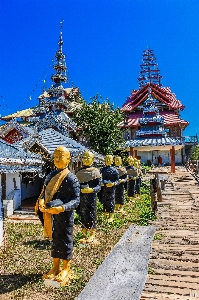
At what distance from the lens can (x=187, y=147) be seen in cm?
3512

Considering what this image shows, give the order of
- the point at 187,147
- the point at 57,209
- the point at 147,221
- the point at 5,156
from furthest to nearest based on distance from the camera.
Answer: the point at 187,147
the point at 147,221
the point at 5,156
the point at 57,209

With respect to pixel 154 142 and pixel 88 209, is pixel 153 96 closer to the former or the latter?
pixel 154 142

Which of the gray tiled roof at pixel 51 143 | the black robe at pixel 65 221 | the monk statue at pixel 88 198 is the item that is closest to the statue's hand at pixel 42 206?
the black robe at pixel 65 221

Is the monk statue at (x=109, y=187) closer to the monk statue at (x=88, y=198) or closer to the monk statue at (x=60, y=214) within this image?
the monk statue at (x=88, y=198)

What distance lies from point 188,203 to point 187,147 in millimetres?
24566

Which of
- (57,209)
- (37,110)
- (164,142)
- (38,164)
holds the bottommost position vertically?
(57,209)

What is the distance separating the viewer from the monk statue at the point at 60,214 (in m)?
4.35

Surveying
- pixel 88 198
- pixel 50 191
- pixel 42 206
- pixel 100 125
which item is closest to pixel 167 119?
pixel 100 125

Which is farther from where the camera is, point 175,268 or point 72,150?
point 72,150

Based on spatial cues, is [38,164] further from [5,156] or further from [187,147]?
[187,147]

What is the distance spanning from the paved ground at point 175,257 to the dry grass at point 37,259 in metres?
0.95

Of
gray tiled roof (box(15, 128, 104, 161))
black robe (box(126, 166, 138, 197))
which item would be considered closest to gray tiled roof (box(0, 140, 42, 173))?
gray tiled roof (box(15, 128, 104, 161))

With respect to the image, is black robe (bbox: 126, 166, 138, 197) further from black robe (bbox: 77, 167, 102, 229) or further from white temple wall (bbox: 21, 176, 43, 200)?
black robe (bbox: 77, 167, 102, 229)

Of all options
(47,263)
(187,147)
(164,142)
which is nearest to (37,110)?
(164,142)
